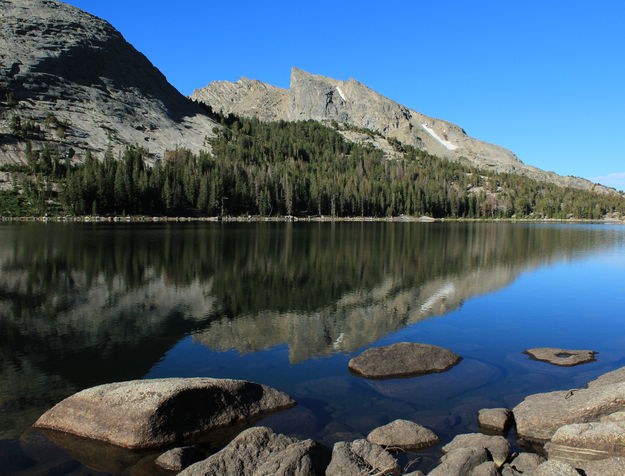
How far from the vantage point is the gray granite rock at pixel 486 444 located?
10.3 m

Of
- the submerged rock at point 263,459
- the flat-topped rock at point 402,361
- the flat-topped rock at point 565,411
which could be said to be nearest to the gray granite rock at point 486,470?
the submerged rock at point 263,459

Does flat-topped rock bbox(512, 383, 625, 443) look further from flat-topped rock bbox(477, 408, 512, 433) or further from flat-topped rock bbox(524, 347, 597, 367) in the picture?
flat-topped rock bbox(524, 347, 597, 367)

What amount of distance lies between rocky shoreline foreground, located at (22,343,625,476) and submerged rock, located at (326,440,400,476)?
0.07 feet

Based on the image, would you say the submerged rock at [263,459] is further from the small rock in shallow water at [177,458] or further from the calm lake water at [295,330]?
the calm lake water at [295,330]

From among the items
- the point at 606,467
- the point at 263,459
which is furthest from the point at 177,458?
the point at 606,467

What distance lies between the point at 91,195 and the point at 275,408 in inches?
5158

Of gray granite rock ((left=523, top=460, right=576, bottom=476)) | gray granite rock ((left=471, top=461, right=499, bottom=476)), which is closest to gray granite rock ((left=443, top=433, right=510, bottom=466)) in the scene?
gray granite rock ((left=471, top=461, right=499, bottom=476))

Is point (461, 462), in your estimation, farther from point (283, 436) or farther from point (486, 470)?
point (283, 436)

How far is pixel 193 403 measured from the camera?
39.9ft

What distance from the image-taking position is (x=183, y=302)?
28266mm

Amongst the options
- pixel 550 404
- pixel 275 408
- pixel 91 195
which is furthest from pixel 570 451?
pixel 91 195

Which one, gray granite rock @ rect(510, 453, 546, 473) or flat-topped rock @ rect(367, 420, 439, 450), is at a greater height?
gray granite rock @ rect(510, 453, 546, 473)

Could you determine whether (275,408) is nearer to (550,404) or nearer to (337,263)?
(550,404)

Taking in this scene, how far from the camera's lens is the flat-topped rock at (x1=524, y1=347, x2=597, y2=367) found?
18.3m
